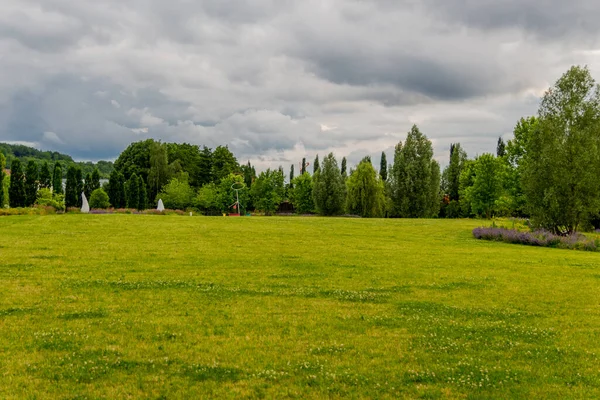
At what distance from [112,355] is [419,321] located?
23.9 feet

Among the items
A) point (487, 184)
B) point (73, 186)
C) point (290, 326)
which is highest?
point (487, 184)

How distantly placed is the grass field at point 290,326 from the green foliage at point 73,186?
189ft

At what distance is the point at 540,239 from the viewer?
3134cm

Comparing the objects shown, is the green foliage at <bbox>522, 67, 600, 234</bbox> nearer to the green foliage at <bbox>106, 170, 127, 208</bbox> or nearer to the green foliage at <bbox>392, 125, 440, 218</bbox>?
the green foliage at <bbox>392, 125, 440, 218</bbox>

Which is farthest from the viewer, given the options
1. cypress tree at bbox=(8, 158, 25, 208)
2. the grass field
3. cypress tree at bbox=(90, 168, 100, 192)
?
cypress tree at bbox=(90, 168, 100, 192)

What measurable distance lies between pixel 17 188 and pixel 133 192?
1703cm

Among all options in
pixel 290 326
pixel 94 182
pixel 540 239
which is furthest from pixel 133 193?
pixel 290 326

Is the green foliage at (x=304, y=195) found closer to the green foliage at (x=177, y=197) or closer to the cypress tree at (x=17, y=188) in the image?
the green foliage at (x=177, y=197)

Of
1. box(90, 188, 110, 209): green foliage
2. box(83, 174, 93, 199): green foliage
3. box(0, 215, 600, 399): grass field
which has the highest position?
box(83, 174, 93, 199): green foliage

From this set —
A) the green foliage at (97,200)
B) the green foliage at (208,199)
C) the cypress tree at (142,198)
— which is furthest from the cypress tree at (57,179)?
the green foliage at (208,199)

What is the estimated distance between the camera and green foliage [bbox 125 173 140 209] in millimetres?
74769

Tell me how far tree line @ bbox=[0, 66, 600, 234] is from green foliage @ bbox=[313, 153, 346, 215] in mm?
173

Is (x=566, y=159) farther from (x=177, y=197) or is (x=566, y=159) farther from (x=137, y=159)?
(x=137, y=159)

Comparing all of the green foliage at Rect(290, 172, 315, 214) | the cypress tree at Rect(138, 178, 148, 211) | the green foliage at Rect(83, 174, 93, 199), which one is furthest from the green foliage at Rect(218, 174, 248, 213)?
the green foliage at Rect(83, 174, 93, 199)
